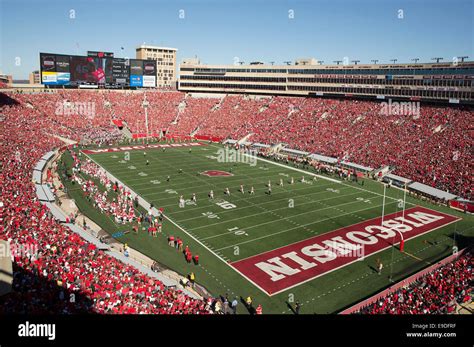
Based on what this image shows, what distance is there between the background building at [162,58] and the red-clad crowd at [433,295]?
149541 millimetres

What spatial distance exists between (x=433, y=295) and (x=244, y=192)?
1895 cm

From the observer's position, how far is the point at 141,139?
61062 mm

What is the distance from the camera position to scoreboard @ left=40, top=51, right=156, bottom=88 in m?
64.4

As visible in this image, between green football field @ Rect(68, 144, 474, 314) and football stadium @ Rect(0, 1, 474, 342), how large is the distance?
0.14 meters

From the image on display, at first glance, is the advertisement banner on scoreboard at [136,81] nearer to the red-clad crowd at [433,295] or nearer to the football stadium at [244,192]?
the football stadium at [244,192]

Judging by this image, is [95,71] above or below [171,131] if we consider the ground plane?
above

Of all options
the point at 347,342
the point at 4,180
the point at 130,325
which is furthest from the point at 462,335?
the point at 4,180

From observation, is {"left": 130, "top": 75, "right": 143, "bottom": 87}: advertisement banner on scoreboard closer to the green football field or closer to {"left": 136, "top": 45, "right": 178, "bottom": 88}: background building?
the green football field

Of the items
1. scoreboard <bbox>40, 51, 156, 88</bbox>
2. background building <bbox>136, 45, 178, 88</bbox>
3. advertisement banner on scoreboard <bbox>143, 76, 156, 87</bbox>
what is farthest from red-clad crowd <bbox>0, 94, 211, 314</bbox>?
background building <bbox>136, 45, 178, 88</bbox>

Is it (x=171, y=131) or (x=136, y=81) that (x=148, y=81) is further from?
(x=171, y=131)

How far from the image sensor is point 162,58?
162375 millimetres

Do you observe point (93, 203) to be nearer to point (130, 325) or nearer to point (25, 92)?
point (130, 325)

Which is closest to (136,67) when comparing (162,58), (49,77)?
(49,77)

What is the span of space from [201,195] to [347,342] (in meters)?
28.4
